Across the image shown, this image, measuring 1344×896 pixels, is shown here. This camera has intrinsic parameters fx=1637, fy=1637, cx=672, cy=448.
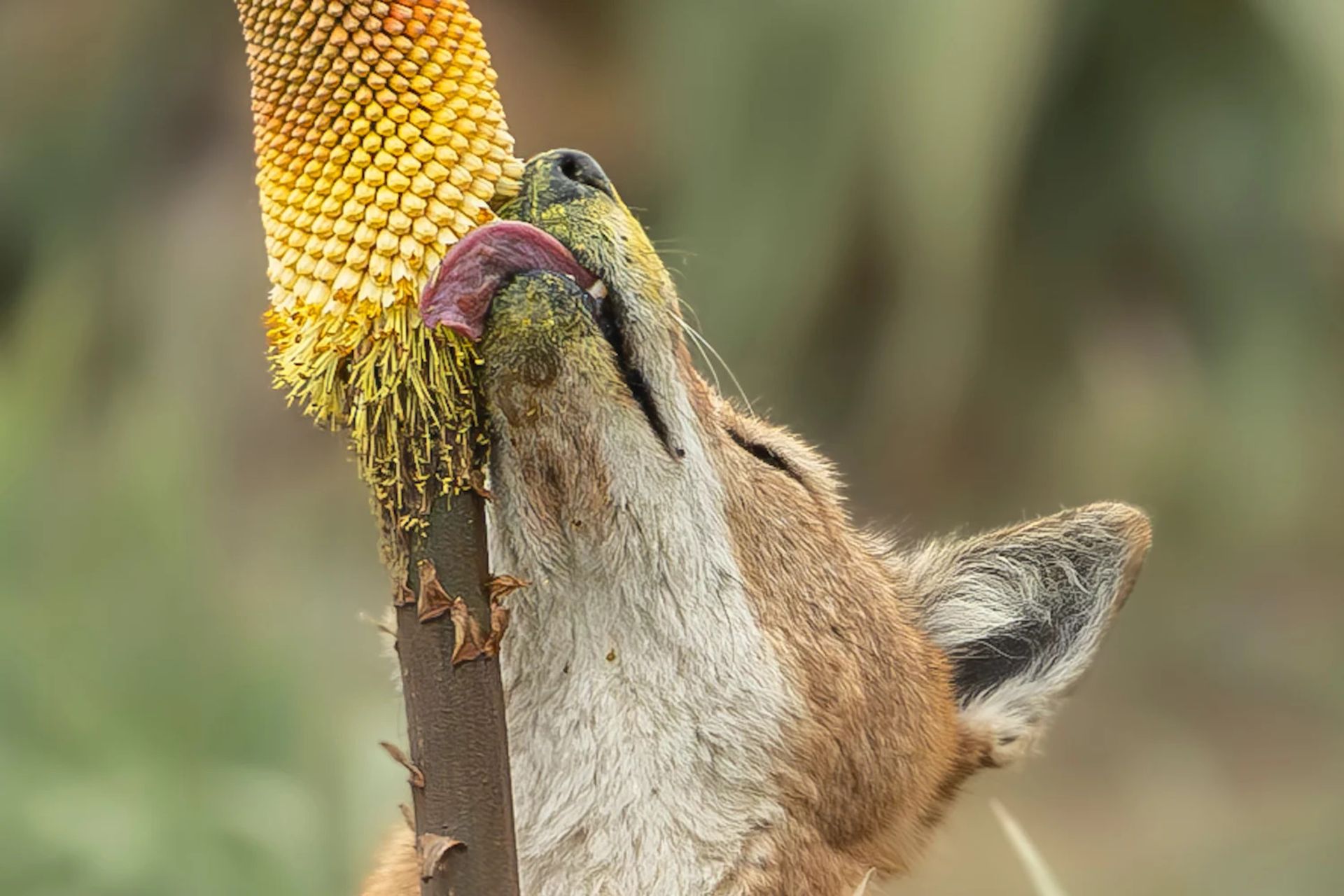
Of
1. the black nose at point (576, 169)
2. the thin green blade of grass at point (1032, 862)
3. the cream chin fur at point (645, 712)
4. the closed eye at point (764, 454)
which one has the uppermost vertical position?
the black nose at point (576, 169)

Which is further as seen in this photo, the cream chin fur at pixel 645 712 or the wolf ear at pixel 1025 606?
the wolf ear at pixel 1025 606

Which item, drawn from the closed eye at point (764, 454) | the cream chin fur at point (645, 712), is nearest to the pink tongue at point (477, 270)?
the cream chin fur at point (645, 712)

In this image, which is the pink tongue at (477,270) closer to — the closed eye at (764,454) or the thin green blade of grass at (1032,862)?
the closed eye at (764,454)

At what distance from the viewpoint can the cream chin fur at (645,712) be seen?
1945 mm

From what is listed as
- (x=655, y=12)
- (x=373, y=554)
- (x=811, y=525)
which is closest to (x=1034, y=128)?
(x=655, y=12)

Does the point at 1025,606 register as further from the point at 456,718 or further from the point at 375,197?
the point at 375,197

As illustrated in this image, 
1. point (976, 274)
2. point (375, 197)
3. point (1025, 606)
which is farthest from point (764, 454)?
point (976, 274)

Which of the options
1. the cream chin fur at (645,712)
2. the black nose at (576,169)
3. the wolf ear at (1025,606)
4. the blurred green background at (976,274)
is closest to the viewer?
the black nose at (576,169)

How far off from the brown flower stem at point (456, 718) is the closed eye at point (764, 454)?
779mm

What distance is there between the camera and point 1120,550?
2.64m

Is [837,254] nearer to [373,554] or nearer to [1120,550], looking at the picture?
[373,554]

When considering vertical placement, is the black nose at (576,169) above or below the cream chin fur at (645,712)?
above

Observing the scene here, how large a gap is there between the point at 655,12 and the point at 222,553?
290 cm

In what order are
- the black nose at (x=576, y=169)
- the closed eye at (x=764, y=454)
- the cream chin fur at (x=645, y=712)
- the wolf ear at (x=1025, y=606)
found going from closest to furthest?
the black nose at (x=576, y=169) < the cream chin fur at (x=645, y=712) < the closed eye at (x=764, y=454) < the wolf ear at (x=1025, y=606)
